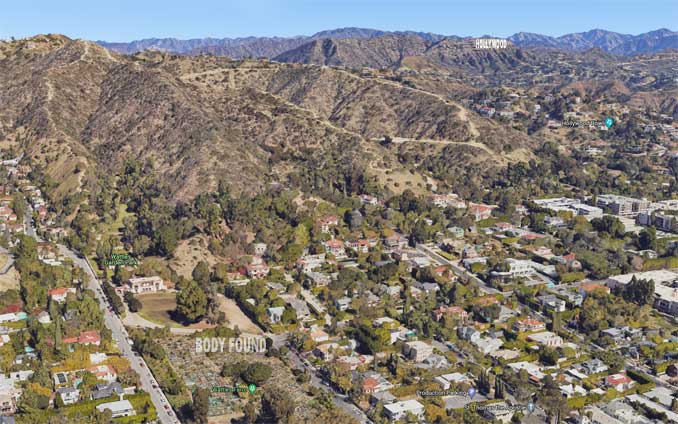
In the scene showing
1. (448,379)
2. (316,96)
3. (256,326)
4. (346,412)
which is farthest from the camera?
(316,96)

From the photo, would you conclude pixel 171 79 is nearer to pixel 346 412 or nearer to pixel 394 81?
pixel 394 81

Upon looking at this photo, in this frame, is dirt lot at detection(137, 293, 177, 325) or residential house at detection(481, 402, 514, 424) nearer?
residential house at detection(481, 402, 514, 424)

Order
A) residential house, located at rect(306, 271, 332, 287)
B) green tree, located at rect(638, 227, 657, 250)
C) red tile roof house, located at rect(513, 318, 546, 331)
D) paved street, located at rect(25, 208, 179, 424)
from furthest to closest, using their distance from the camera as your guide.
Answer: green tree, located at rect(638, 227, 657, 250), residential house, located at rect(306, 271, 332, 287), red tile roof house, located at rect(513, 318, 546, 331), paved street, located at rect(25, 208, 179, 424)

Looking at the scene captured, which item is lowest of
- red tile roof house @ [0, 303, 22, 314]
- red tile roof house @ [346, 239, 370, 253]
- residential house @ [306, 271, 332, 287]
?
residential house @ [306, 271, 332, 287]

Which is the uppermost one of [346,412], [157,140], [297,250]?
[157,140]

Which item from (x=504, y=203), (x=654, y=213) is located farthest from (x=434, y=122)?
(x=654, y=213)

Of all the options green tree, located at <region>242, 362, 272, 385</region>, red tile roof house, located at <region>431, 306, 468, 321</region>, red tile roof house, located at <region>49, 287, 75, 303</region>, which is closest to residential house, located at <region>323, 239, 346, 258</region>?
red tile roof house, located at <region>431, 306, 468, 321</region>

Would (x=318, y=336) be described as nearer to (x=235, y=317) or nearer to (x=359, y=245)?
(x=235, y=317)

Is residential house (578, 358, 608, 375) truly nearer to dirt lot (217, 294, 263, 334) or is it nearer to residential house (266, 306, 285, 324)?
residential house (266, 306, 285, 324)
